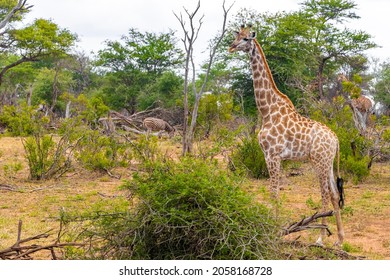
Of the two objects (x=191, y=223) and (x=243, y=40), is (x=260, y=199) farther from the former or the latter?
(x=191, y=223)

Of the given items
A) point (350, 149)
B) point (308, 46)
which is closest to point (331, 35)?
point (308, 46)

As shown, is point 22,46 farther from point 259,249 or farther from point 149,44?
point 259,249

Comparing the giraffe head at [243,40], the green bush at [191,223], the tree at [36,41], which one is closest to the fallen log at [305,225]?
the green bush at [191,223]

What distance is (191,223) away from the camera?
4277 millimetres

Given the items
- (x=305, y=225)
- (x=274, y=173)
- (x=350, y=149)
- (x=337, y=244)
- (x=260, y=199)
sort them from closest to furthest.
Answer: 1. (x=305, y=225)
2. (x=337, y=244)
3. (x=274, y=173)
4. (x=260, y=199)
5. (x=350, y=149)

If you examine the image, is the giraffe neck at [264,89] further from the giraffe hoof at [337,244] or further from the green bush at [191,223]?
the green bush at [191,223]

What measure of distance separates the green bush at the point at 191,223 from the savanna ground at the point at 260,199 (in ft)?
1.35

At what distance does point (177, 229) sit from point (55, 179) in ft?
20.4

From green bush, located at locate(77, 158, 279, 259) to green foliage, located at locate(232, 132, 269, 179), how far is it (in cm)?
589

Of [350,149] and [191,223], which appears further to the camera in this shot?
[350,149]

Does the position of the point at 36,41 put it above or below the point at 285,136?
above

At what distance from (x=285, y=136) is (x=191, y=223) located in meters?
2.64

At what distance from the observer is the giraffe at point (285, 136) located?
21.2ft

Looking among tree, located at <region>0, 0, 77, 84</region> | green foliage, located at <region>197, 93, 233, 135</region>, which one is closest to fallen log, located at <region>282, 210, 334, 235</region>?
green foliage, located at <region>197, 93, 233, 135</region>
